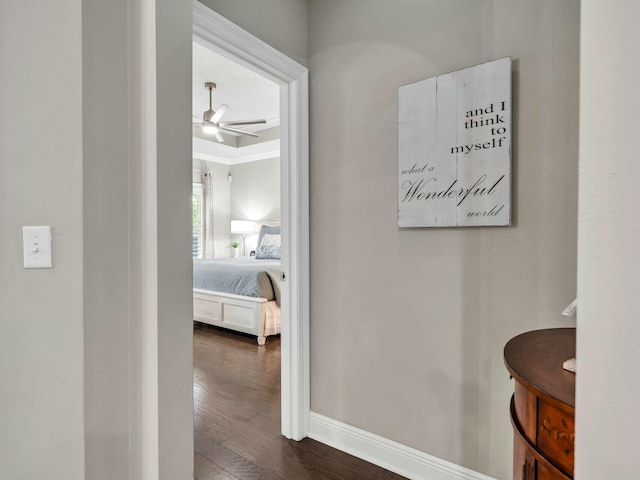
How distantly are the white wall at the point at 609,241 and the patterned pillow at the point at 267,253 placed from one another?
5.06 meters

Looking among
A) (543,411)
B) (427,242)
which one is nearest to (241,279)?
(427,242)

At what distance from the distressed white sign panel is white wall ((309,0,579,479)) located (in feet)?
0.18

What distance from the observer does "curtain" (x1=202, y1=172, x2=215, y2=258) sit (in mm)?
6734

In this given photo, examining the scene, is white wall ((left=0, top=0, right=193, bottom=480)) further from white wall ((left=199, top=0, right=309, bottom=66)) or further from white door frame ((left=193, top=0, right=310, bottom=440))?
white door frame ((left=193, top=0, right=310, bottom=440))

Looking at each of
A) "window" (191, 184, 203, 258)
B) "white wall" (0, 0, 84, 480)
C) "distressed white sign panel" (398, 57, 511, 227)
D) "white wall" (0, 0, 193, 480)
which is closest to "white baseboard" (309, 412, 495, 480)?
"white wall" (0, 0, 193, 480)

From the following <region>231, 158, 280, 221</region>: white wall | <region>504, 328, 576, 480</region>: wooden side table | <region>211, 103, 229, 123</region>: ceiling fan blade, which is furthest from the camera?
<region>231, 158, 280, 221</region>: white wall

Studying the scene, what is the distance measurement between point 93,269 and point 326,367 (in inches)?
53.6

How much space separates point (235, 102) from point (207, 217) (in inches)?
106

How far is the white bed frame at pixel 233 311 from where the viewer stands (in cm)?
376

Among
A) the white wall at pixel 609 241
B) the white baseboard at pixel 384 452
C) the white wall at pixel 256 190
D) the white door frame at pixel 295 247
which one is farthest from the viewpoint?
the white wall at pixel 256 190

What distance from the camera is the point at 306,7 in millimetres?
2070

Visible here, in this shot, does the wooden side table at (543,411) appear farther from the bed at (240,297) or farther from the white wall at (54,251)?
the bed at (240,297)

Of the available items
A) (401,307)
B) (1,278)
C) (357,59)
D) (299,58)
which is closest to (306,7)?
(299,58)

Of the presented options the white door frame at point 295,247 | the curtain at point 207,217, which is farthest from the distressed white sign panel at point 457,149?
the curtain at point 207,217
